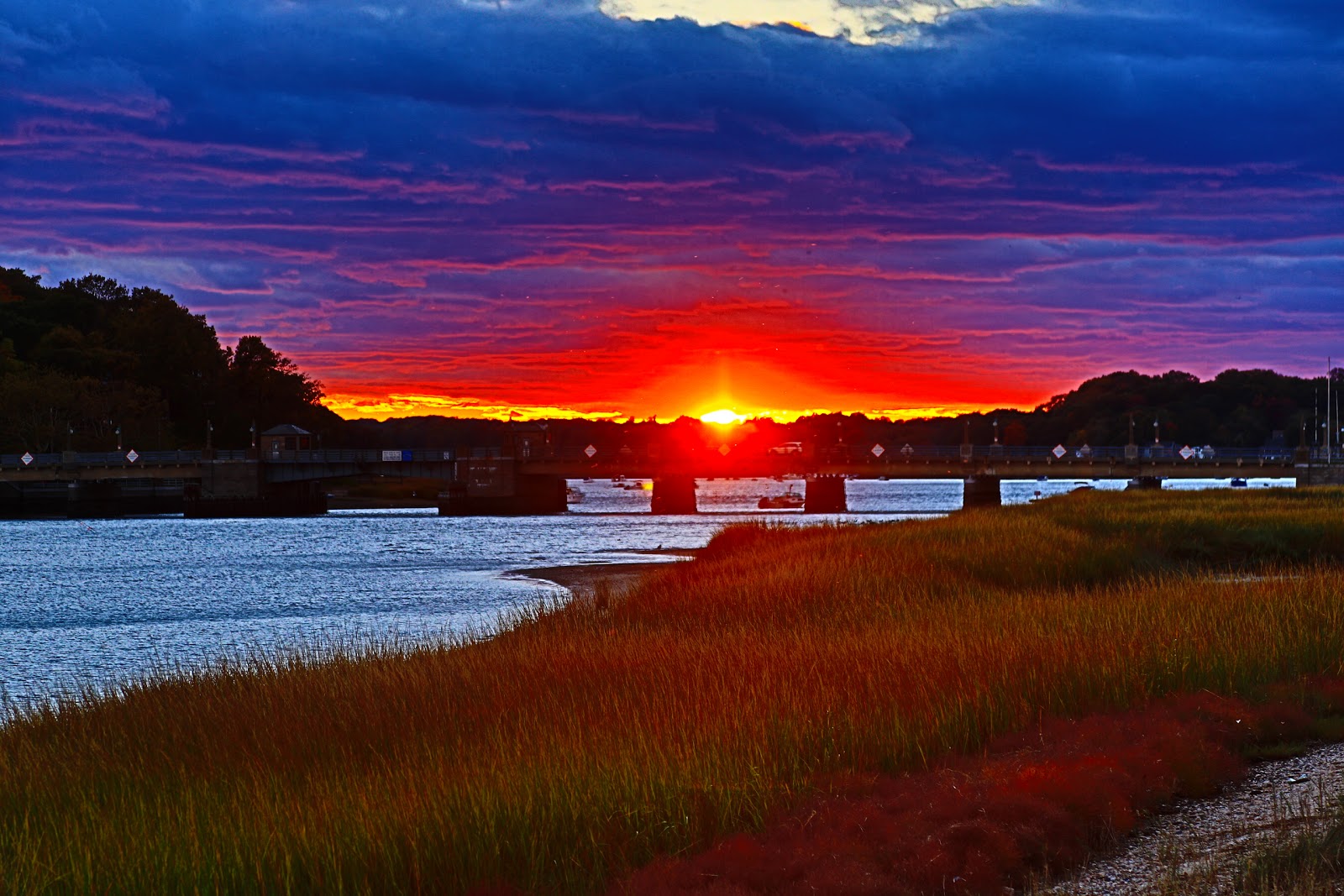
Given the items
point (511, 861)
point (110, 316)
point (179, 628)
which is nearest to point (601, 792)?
point (511, 861)

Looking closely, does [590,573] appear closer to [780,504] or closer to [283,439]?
[283,439]

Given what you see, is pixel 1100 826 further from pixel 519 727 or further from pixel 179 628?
pixel 179 628

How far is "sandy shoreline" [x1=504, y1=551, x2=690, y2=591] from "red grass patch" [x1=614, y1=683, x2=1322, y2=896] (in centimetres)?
3480

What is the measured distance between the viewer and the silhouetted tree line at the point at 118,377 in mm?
152375

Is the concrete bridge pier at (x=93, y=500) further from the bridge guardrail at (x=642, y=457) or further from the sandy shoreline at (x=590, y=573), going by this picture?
the sandy shoreline at (x=590, y=573)

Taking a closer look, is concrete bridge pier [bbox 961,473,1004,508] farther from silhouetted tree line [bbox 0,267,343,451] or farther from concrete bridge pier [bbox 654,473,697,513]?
silhouetted tree line [bbox 0,267,343,451]

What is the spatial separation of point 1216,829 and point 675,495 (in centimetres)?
13835

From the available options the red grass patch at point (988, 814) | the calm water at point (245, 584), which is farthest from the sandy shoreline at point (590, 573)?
the red grass patch at point (988, 814)

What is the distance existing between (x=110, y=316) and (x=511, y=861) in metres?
197

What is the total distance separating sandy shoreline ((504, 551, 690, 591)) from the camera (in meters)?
51.9

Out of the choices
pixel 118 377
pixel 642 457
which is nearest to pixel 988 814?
pixel 642 457

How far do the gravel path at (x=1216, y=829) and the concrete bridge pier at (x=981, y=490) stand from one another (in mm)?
116149

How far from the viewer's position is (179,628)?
40.7m

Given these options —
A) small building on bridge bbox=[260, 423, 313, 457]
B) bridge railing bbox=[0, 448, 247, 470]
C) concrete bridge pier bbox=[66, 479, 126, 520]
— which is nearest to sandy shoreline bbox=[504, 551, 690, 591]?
bridge railing bbox=[0, 448, 247, 470]
